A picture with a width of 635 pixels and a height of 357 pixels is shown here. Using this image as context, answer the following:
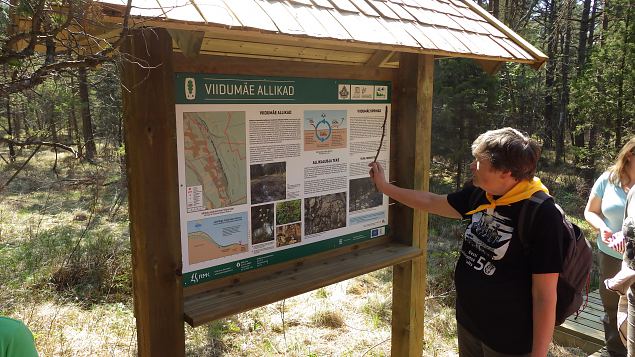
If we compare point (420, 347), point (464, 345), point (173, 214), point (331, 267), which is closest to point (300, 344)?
point (420, 347)

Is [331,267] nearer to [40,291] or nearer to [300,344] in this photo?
[300,344]

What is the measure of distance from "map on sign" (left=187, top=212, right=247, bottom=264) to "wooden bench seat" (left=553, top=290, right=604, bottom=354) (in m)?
3.48

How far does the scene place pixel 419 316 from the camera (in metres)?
3.51

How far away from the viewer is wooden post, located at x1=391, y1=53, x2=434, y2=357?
3223mm

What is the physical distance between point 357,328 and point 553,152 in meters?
18.5

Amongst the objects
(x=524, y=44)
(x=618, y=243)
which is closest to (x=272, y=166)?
(x=524, y=44)

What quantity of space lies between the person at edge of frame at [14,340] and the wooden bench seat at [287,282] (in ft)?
2.84

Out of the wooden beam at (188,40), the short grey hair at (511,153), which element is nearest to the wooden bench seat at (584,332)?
the short grey hair at (511,153)

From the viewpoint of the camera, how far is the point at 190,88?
226 cm

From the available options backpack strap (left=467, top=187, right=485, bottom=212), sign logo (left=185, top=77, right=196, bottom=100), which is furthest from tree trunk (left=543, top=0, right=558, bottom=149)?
sign logo (left=185, top=77, right=196, bottom=100)

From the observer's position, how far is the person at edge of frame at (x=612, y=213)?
11.1ft

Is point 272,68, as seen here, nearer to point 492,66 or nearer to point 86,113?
point 492,66

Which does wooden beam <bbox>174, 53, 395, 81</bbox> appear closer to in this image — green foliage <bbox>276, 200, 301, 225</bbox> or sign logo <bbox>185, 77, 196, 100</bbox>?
sign logo <bbox>185, 77, 196, 100</bbox>

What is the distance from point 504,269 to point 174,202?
5.12ft
